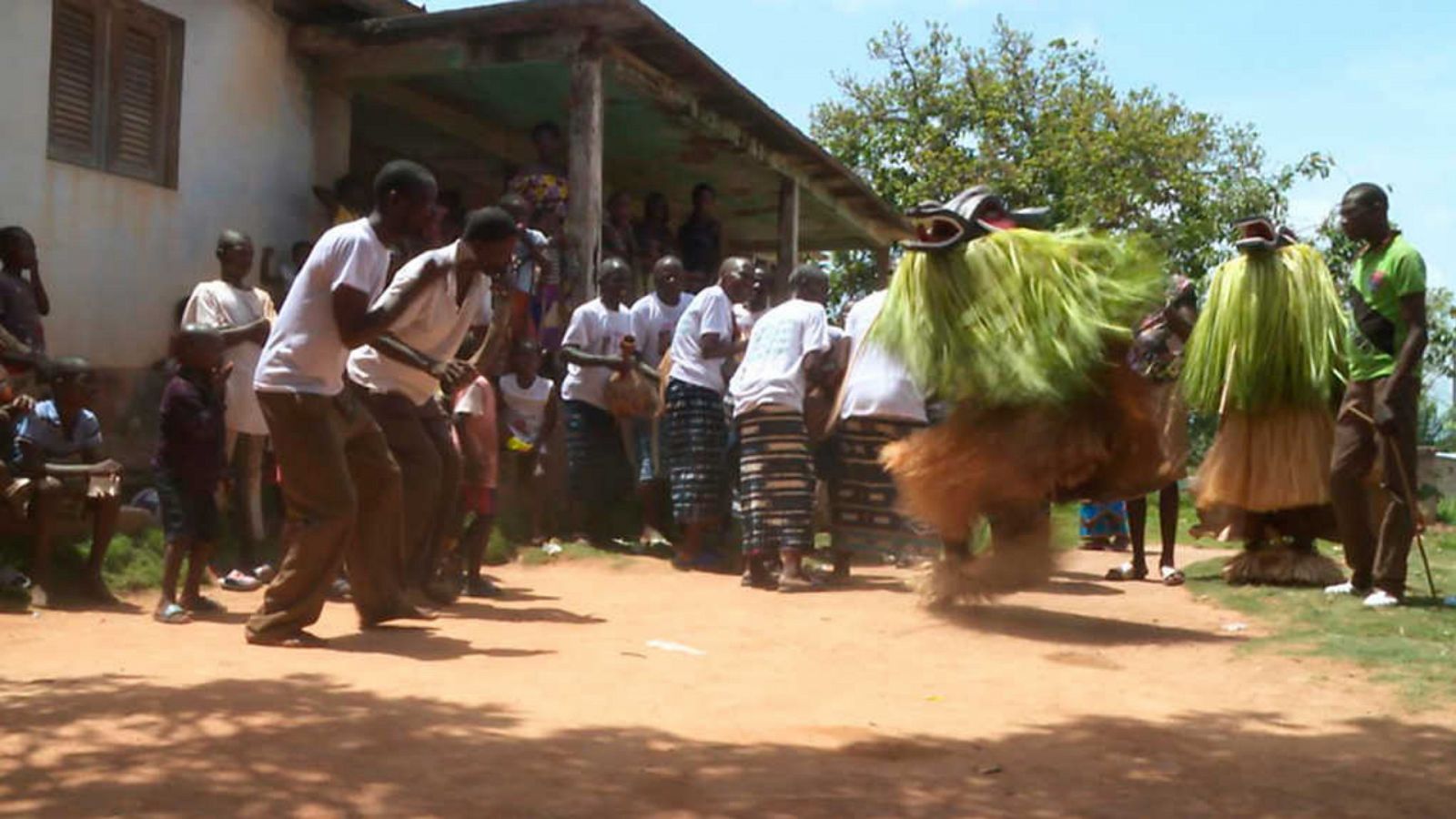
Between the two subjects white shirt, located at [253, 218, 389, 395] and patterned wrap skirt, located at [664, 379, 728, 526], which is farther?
patterned wrap skirt, located at [664, 379, 728, 526]

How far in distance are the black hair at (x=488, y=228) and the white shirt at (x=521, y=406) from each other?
3.38 m

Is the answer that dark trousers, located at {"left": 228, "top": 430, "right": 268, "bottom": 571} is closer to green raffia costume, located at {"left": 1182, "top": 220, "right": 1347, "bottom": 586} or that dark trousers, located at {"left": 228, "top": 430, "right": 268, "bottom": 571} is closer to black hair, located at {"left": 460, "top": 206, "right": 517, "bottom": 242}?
black hair, located at {"left": 460, "top": 206, "right": 517, "bottom": 242}

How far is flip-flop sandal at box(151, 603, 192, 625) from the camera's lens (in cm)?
596

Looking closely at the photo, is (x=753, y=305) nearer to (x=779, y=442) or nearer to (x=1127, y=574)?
(x=779, y=442)

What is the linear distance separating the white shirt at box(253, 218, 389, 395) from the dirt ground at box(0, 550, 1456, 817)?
100 cm

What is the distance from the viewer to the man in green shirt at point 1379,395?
639 cm

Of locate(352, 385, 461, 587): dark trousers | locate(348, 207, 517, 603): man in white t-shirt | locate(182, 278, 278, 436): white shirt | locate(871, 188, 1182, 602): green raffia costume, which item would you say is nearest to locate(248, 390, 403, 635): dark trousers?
locate(348, 207, 517, 603): man in white t-shirt

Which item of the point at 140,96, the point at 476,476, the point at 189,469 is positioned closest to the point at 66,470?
the point at 189,469

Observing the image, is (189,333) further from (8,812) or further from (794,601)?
(8,812)

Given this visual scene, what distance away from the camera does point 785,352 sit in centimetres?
752

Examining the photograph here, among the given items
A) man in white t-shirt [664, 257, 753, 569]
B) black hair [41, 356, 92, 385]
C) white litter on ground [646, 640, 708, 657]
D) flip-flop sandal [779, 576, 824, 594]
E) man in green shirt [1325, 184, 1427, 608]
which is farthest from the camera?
man in white t-shirt [664, 257, 753, 569]

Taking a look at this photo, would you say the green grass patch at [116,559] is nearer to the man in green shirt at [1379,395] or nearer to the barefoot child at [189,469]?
the barefoot child at [189,469]

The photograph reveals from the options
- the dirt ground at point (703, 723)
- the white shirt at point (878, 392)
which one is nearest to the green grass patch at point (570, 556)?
the white shirt at point (878, 392)

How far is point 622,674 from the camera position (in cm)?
470
